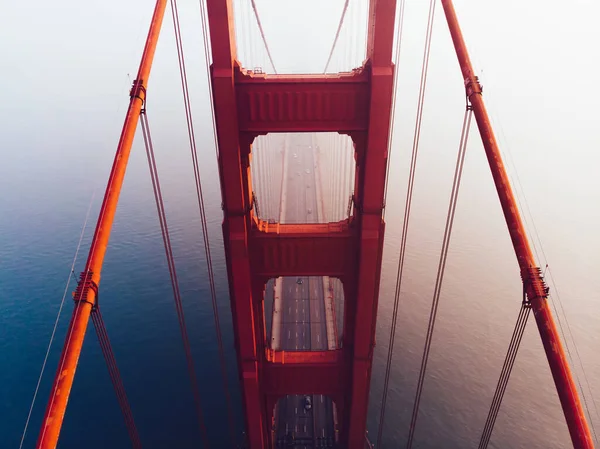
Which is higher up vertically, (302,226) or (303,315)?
(303,315)

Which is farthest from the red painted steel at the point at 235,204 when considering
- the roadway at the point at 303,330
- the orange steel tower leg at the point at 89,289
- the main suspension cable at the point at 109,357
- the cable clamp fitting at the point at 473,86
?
the roadway at the point at 303,330

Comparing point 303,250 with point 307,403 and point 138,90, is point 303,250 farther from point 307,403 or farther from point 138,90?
point 307,403

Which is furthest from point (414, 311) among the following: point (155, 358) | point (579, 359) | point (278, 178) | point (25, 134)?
point (25, 134)

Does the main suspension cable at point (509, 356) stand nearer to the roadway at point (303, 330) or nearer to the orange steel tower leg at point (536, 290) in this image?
the orange steel tower leg at point (536, 290)

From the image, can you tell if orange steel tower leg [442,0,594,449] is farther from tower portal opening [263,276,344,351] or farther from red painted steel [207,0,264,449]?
tower portal opening [263,276,344,351]

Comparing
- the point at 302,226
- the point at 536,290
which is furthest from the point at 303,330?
the point at 536,290
